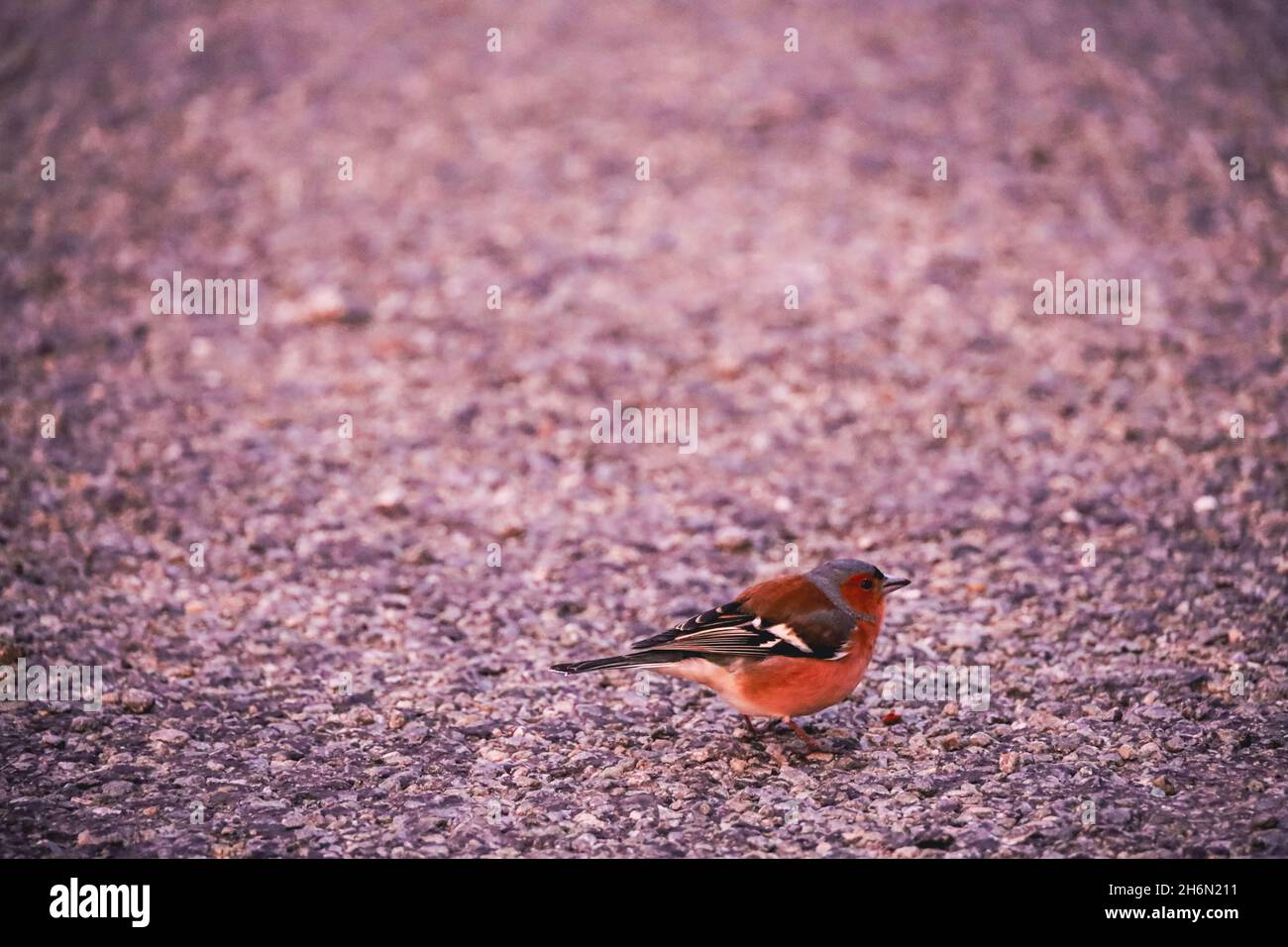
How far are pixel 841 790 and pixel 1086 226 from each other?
7.60 m

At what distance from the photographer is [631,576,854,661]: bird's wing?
560 centimetres

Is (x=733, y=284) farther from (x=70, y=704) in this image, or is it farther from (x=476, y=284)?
(x=70, y=704)

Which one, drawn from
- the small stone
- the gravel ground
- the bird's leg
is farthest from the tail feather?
the small stone

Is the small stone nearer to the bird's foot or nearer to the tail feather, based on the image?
the tail feather

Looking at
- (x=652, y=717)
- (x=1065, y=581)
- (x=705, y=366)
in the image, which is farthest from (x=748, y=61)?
(x=652, y=717)

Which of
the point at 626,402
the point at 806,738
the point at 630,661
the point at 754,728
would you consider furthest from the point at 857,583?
the point at 626,402

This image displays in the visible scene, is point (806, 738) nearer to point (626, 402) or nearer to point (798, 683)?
point (798, 683)

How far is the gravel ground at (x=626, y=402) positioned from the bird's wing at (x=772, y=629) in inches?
21.3

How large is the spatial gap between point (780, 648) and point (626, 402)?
4.17 meters

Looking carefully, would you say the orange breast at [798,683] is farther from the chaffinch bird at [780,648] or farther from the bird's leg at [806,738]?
the bird's leg at [806,738]

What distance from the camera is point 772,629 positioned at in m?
5.69

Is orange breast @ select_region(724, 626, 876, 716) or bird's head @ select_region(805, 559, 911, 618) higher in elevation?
bird's head @ select_region(805, 559, 911, 618)

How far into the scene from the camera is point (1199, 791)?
212 inches

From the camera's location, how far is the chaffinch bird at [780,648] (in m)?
5.59
